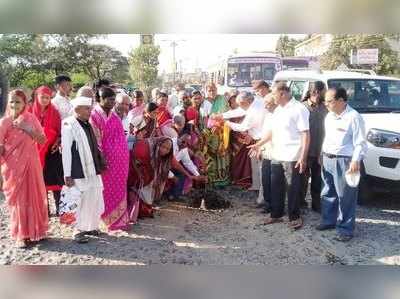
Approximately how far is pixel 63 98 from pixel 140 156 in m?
1.27

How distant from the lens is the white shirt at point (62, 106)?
537cm

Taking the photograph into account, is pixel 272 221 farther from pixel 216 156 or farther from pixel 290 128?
pixel 216 156

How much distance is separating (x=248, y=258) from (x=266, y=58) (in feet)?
32.9

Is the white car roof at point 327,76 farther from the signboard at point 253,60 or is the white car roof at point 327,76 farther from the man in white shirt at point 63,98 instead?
the signboard at point 253,60

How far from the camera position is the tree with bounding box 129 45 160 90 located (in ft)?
96.2

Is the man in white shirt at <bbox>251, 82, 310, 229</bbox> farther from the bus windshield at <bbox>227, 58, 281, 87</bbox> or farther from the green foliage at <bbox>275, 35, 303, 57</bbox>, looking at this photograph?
the green foliage at <bbox>275, 35, 303, 57</bbox>

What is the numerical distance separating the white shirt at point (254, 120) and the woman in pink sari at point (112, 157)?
1.91 m

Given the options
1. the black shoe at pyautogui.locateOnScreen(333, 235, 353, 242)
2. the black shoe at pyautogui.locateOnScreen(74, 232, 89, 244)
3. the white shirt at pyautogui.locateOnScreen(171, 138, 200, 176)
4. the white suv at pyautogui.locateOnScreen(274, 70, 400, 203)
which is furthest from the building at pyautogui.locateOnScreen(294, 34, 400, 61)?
the black shoe at pyautogui.locateOnScreen(74, 232, 89, 244)

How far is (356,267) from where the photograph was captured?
156 inches

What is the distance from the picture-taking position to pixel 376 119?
5660 mm

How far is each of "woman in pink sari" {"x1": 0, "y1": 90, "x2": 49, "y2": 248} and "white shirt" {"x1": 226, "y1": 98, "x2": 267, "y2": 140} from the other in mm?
2765

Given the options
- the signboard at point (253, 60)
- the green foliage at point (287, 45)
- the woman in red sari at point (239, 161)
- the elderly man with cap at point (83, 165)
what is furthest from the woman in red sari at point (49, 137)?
the green foliage at point (287, 45)
